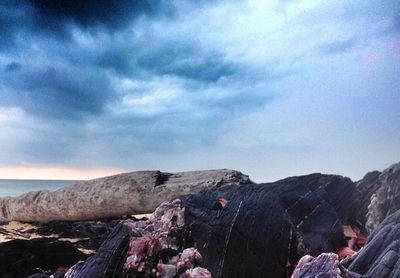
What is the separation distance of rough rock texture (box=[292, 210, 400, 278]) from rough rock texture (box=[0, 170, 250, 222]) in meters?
4.60

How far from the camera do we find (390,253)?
4.54 metres

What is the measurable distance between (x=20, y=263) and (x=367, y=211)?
23.6 feet

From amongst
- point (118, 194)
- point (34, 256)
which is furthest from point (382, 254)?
point (118, 194)

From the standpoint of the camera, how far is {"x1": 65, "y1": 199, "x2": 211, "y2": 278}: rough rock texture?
6.07 meters

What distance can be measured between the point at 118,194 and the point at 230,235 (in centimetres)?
537

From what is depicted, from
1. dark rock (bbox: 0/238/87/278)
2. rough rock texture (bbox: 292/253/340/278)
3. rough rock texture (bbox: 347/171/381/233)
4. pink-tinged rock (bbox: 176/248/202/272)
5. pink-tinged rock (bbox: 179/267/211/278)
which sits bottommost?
dark rock (bbox: 0/238/87/278)

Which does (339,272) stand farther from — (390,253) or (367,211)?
(367,211)

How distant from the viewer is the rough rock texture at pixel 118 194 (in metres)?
10.4

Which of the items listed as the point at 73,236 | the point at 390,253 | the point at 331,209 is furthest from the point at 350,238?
the point at 73,236

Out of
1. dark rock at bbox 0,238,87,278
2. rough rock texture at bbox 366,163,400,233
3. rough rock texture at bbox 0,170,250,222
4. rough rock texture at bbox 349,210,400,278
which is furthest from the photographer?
rough rock texture at bbox 0,170,250,222

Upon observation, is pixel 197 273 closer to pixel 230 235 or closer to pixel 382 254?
pixel 230 235

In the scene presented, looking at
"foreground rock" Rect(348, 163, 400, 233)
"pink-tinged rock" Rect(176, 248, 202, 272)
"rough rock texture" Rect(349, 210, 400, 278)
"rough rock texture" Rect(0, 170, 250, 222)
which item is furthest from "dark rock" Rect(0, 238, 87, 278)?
"rough rock texture" Rect(349, 210, 400, 278)

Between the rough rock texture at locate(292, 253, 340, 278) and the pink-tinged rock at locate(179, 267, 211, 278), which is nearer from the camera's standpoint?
the rough rock texture at locate(292, 253, 340, 278)

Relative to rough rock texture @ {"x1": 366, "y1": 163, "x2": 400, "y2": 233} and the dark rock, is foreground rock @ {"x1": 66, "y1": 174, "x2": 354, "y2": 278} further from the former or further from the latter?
the dark rock
